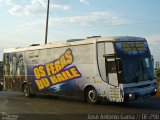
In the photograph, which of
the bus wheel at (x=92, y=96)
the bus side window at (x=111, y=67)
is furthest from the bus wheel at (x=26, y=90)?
the bus side window at (x=111, y=67)

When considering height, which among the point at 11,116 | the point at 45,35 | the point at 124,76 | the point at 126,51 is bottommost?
the point at 11,116

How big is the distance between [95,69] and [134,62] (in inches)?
76.3

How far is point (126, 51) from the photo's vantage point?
1841cm

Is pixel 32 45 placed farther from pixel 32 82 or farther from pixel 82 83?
pixel 82 83

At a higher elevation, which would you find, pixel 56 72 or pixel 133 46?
pixel 133 46

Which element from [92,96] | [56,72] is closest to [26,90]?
[56,72]

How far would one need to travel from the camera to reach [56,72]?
73.5ft

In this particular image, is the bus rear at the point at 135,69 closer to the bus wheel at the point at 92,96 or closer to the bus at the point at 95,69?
the bus at the point at 95,69

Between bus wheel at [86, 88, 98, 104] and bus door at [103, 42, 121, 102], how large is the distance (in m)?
Result: 1.08

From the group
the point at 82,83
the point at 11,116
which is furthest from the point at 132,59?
the point at 11,116

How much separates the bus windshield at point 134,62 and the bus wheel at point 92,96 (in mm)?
2081

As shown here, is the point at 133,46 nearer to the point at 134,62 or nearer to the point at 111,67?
the point at 134,62

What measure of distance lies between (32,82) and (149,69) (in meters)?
8.46

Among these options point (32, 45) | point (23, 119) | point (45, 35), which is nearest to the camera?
point (23, 119)
